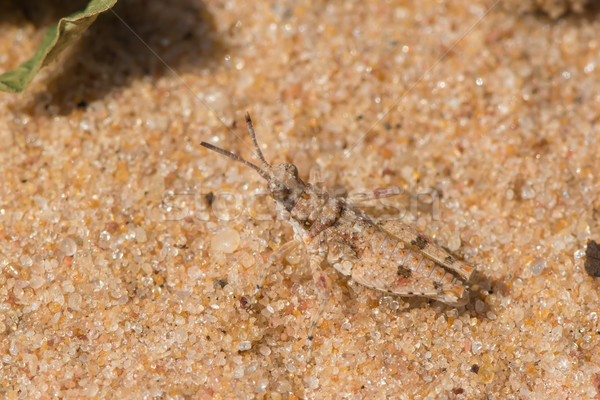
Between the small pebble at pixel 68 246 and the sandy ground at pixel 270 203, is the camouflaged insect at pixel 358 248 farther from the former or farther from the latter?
the small pebble at pixel 68 246

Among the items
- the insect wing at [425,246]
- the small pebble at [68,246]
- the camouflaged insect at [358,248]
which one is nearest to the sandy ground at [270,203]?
the small pebble at [68,246]

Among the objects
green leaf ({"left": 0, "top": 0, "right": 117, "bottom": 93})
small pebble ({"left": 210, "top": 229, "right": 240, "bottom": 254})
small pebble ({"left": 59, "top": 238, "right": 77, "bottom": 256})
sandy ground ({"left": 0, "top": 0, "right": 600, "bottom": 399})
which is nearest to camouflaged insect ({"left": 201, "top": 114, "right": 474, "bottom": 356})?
sandy ground ({"left": 0, "top": 0, "right": 600, "bottom": 399})

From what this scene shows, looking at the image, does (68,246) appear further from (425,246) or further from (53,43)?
(425,246)

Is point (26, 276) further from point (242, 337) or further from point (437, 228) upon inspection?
point (437, 228)

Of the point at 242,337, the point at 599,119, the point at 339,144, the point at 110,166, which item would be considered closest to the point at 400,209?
Result: the point at 339,144

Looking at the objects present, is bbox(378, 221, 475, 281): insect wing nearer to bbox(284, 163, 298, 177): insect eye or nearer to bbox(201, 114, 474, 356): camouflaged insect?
bbox(201, 114, 474, 356): camouflaged insect

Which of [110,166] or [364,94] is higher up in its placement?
[364,94]

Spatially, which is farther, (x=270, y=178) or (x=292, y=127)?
(x=292, y=127)
